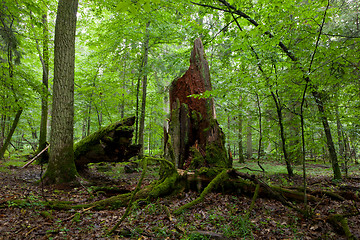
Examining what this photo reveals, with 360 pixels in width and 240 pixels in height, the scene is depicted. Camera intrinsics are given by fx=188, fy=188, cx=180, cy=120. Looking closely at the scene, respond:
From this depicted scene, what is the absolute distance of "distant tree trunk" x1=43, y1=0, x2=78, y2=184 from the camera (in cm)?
515

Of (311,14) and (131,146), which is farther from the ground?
(311,14)

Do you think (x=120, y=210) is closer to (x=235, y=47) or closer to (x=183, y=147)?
(x=183, y=147)

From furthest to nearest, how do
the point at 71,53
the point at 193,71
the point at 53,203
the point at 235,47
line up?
the point at 193,71 → the point at 71,53 → the point at 235,47 → the point at 53,203

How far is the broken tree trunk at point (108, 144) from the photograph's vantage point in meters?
5.97

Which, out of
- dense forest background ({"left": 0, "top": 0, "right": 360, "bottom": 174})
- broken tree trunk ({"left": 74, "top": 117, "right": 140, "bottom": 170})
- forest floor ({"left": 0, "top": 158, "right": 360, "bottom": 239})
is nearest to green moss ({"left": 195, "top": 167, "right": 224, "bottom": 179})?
forest floor ({"left": 0, "top": 158, "right": 360, "bottom": 239})

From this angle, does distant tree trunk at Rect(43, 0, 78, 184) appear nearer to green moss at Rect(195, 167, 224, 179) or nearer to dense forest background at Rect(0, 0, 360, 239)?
dense forest background at Rect(0, 0, 360, 239)

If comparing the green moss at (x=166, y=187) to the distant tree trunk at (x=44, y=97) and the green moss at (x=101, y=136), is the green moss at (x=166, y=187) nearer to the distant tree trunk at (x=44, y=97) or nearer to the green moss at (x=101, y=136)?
the green moss at (x=101, y=136)

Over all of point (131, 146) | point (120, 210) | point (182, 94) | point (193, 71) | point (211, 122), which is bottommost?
point (120, 210)

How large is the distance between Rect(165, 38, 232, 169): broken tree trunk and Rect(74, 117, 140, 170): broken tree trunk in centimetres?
147

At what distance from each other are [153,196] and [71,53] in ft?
14.9

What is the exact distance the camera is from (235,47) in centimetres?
496

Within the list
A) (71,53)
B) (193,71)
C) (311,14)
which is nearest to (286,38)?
(311,14)

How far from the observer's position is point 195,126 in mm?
5461

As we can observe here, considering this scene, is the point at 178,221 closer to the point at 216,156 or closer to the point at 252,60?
the point at 216,156
